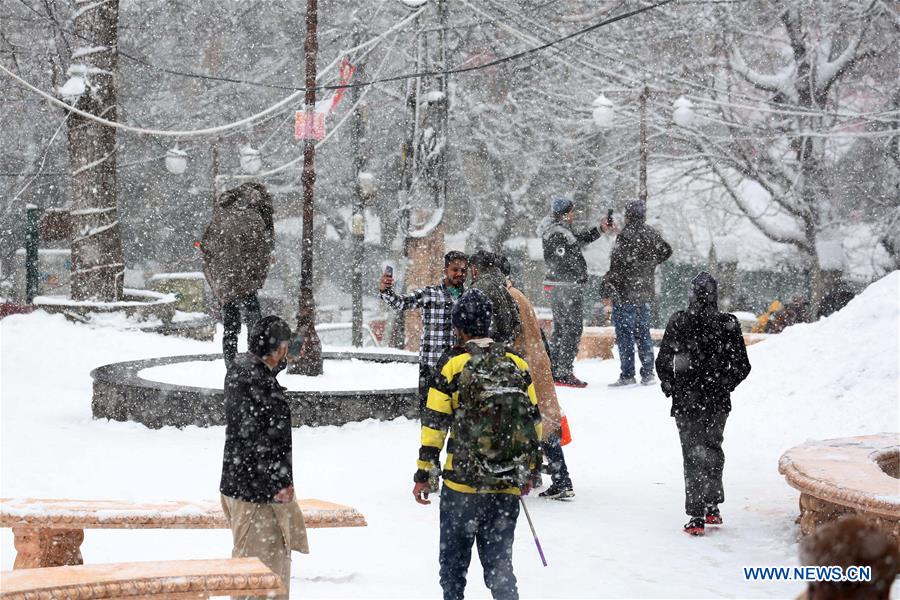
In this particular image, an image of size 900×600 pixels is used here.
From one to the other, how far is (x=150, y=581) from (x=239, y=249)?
19.6 ft

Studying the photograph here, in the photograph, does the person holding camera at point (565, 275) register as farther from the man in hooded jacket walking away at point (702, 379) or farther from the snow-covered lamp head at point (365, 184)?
the snow-covered lamp head at point (365, 184)

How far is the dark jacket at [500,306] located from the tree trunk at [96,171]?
12.5m

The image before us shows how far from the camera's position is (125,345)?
17.0m

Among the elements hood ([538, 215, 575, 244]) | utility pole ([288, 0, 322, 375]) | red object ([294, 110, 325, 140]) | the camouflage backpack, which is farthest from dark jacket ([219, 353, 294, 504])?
hood ([538, 215, 575, 244])

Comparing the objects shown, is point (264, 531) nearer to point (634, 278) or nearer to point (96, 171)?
point (634, 278)

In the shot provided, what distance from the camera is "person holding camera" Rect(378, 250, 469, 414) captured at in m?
7.84

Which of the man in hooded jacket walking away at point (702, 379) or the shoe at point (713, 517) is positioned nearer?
the man in hooded jacket walking away at point (702, 379)

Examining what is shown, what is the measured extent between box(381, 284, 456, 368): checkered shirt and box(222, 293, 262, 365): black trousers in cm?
272

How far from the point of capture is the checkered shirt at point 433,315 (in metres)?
7.89

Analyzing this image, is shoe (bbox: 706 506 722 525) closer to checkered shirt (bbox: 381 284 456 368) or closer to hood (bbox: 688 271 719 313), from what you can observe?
hood (bbox: 688 271 719 313)

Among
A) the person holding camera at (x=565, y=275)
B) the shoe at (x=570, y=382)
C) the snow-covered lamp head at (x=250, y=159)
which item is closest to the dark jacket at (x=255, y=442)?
the person holding camera at (x=565, y=275)

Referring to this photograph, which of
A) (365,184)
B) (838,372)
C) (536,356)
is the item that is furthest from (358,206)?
(536,356)

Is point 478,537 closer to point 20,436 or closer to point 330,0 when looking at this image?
point 20,436

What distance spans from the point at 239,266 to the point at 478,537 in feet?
19.3
